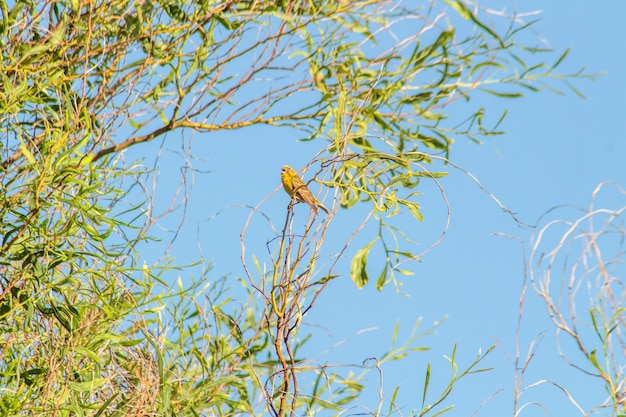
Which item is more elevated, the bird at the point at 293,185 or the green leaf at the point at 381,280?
the bird at the point at 293,185

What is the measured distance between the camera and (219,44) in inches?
131

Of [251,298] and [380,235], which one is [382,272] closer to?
[380,235]

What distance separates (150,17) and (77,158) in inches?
33.9

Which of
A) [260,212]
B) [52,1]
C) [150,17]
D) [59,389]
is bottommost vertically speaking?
[59,389]

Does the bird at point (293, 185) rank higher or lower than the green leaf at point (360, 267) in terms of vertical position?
higher

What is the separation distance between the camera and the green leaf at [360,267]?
2854mm

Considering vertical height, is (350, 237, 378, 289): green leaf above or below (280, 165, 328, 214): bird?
below

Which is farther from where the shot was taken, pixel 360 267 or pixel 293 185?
pixel 360 267

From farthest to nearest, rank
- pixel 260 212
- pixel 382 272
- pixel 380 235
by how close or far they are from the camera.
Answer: pixel 382 272, pixel 380 235, pixel 260 212

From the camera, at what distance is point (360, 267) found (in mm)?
2869

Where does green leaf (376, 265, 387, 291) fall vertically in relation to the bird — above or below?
below

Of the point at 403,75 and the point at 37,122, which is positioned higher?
the point at 403,75

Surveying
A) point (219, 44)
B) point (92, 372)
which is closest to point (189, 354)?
point (92, 372)

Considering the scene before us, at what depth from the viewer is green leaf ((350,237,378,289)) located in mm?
2854
